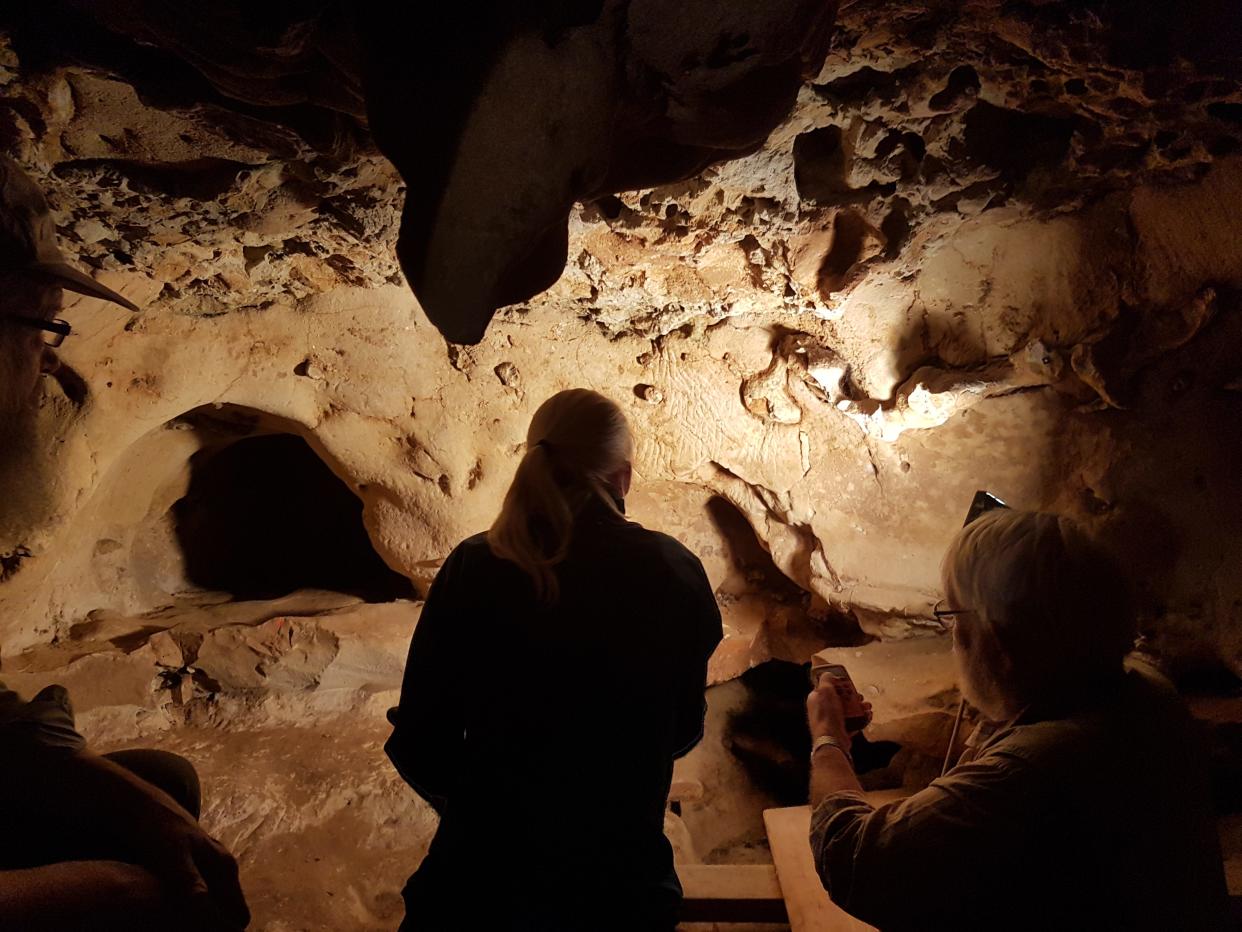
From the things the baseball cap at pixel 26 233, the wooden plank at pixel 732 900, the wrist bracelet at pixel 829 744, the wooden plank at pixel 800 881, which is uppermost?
the baseball cap at pixel 26 233

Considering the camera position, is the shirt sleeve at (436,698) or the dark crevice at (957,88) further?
the dark crevice at (957,88)

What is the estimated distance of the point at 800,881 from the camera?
2.49 meters

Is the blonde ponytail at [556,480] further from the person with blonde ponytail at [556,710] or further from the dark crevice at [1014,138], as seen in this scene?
the dark crevice at [1014,138]

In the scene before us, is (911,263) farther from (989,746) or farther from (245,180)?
(245,180)

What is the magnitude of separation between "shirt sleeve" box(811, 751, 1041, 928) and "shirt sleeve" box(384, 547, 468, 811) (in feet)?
2.71

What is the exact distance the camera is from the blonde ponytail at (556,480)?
141cm

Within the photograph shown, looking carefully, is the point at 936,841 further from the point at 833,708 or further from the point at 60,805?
the point at 60,805

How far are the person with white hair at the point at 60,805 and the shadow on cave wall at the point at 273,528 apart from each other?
11.5 ft

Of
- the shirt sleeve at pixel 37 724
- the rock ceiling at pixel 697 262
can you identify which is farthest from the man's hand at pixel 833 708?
the shirt sleeve at pixel 37 724

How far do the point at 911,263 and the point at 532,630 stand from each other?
233 cm

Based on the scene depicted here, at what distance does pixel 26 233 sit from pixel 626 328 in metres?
2.59

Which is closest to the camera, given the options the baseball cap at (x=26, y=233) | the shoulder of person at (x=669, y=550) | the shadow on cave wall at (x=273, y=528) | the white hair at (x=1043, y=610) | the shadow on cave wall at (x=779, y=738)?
the white hair at (x=1043, y=610)

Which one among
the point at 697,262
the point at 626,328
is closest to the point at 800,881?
the point at 697,262

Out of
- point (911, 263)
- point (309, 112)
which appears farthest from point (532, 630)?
point (911, 263)
